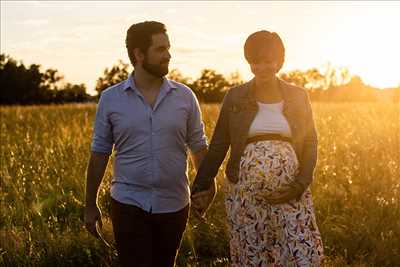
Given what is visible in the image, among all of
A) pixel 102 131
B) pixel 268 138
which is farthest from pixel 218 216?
pixel 102 131

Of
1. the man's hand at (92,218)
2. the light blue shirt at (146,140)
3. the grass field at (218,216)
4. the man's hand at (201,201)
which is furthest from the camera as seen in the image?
the grass field at (218,216)

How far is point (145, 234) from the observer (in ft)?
11.7

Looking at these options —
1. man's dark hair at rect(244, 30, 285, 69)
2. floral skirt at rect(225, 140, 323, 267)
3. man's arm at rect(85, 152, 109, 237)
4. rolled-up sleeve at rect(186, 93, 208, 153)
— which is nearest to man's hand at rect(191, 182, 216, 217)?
floral skirt at rect(225, 140, 323, 267)

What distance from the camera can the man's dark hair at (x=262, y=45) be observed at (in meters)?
3.61

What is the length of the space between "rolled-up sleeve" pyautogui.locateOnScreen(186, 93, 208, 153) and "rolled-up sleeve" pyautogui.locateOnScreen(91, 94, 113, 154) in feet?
1.52

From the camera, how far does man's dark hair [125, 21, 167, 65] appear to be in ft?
11.7

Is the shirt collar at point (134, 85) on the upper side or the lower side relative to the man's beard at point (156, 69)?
lower

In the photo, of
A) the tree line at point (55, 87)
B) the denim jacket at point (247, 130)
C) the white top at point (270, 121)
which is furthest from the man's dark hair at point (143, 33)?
the tree line at point (55, 87)

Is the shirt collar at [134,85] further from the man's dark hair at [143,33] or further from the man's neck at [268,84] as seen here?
the man's neck at [268,84]

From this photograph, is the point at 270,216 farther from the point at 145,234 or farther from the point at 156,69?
the point at 156,69

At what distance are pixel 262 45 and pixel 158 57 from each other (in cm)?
59

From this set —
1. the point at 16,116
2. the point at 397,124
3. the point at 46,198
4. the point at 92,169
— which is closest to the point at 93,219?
the point at 92,169

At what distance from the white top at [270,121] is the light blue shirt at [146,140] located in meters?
0.42

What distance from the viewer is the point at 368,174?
7.41 meters
